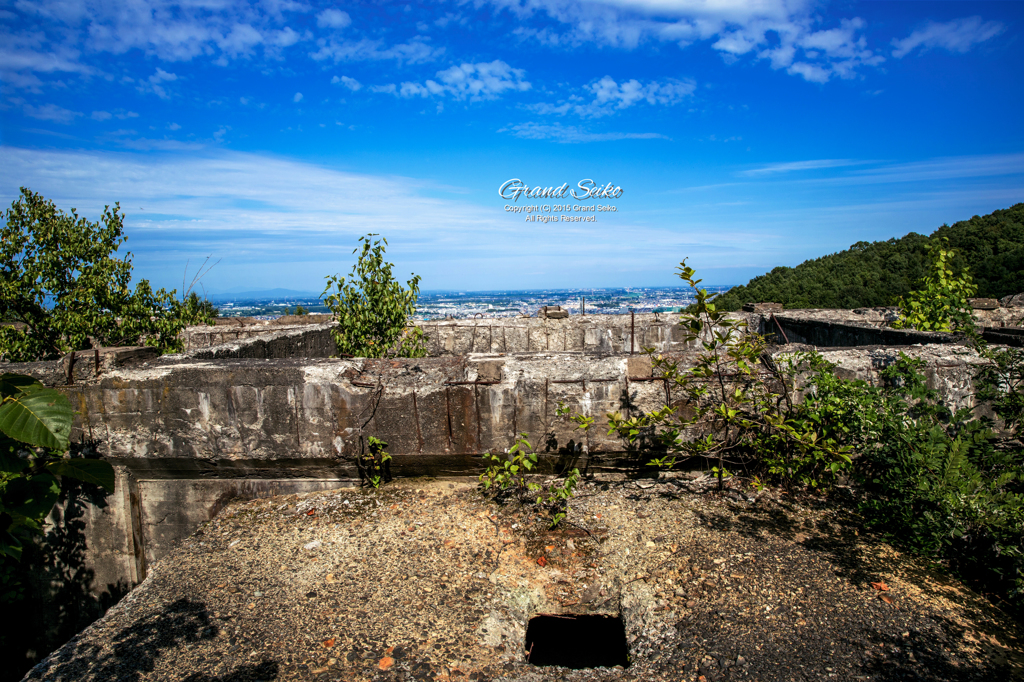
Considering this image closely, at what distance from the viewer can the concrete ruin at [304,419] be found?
333cm

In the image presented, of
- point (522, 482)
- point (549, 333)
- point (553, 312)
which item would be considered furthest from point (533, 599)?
point (553, 312)

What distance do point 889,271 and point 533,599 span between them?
2577 cm

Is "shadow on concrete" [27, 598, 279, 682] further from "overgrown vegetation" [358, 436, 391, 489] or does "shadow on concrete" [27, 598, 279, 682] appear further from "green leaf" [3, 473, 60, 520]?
"overgrown vegetation" [358, 436, 391, 489]

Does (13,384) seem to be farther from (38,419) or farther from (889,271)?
(889,271)

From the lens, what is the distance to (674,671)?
1926 mm

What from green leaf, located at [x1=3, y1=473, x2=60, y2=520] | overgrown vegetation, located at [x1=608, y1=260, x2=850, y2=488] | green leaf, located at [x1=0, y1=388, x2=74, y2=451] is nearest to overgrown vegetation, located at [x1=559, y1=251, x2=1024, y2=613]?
overgrown vegetation, located at [x1=608, y1=260, x2=850, y2=488]

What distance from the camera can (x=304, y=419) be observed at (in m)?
3.34

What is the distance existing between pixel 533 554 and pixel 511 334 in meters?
5.12

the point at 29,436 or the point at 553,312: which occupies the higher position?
the point at 553,312

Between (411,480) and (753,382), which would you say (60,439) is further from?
(753,382)

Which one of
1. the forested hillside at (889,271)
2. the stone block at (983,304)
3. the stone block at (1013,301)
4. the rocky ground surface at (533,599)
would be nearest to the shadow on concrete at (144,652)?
the rocky ground surface at (533,599)

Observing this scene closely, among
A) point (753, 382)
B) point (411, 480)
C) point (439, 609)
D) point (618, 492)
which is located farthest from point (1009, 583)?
point (411, 480)

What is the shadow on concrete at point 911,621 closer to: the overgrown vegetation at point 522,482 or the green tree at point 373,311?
the overgrown vegetation at point 522,482

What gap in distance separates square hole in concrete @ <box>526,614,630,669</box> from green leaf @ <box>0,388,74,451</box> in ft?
6.50
